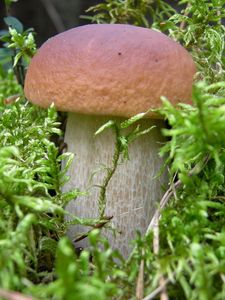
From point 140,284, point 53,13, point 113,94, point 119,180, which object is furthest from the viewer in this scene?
point 53,13

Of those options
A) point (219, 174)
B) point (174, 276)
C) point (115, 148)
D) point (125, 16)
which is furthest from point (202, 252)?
point (125, 16)

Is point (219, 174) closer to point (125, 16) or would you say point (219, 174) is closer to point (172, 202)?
point (172, 202)

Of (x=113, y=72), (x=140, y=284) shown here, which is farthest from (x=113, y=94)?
(x=140, y=284)

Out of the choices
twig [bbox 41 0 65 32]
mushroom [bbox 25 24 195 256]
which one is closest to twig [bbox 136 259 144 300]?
mushroom [bbox 25 24 195 256]

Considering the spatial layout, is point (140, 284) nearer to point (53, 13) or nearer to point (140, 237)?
point (140, 237)

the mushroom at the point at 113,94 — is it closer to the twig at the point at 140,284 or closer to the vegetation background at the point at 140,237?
the vegetation background at the point at 140,237

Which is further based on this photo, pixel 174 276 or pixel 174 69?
pixel 174 69

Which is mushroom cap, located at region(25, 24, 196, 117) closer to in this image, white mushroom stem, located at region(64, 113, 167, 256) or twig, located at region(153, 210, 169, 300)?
white mushroom stem, located at region(64, 113, 167, 256)
